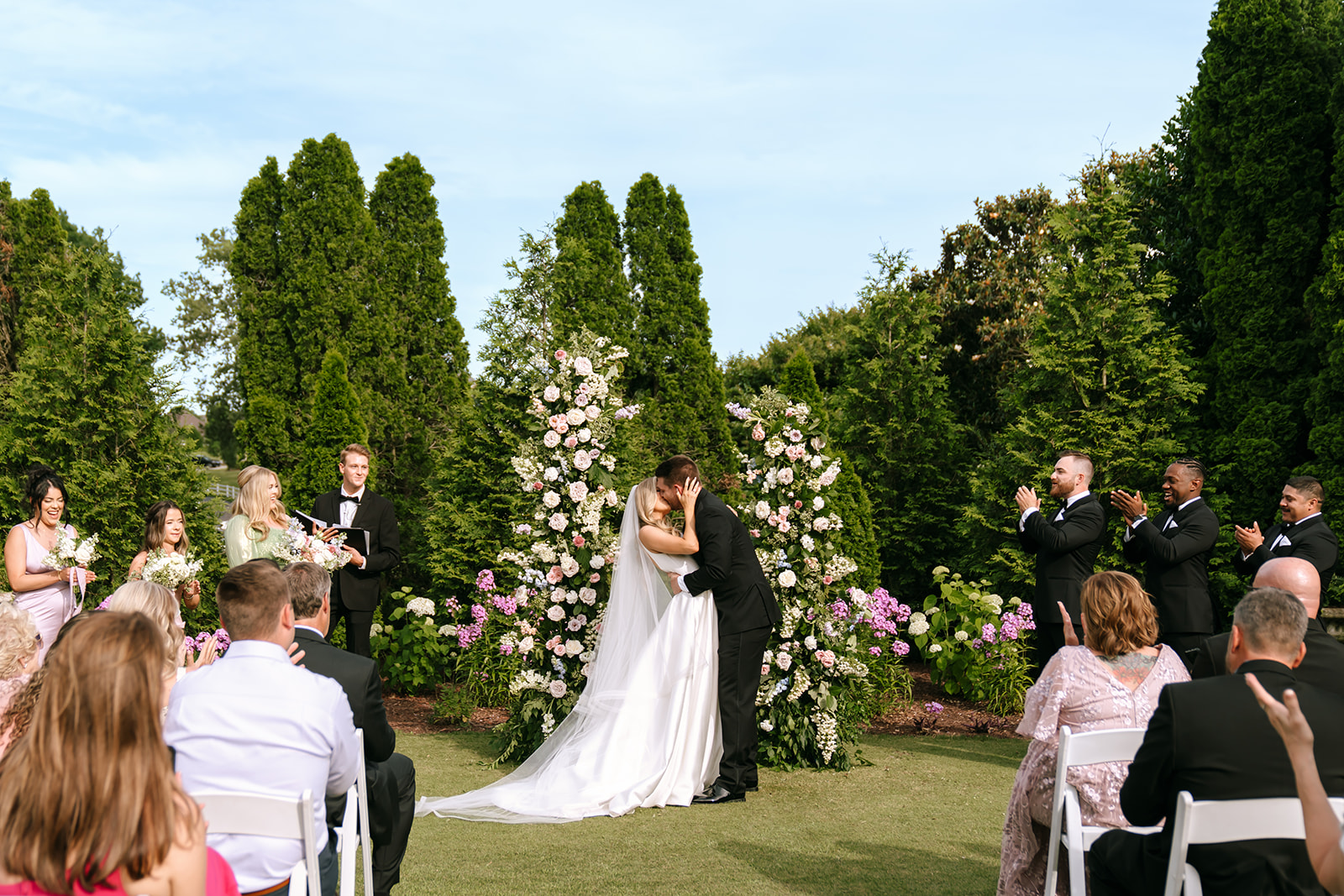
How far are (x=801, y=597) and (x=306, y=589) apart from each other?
13.2 ft

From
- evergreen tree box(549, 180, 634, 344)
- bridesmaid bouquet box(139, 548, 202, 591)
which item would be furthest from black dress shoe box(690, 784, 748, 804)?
evergreen tree box(549, 180, 634, 344)

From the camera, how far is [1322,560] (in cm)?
541

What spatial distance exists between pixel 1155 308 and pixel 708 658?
19.9ft

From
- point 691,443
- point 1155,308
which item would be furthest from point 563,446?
point 691,443

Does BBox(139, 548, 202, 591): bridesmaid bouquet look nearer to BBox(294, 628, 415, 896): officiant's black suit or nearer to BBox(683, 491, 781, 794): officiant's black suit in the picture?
BBox(294, 628, 415, 896): officiant's black suit

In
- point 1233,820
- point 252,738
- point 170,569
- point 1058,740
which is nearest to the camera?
point 1233,820

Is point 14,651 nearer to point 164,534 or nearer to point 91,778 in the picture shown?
point 91,778

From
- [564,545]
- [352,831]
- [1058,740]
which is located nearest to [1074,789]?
[1058,740]

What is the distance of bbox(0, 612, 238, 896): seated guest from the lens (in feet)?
5.70

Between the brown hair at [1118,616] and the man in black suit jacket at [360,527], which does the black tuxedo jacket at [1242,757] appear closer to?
the brown hair at [1118,616]

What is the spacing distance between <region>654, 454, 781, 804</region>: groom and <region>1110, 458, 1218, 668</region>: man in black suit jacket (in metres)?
2.29

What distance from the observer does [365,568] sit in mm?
6949

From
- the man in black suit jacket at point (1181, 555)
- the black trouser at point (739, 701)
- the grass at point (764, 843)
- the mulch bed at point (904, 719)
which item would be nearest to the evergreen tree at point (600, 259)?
the mulch bed at point (904, 719)

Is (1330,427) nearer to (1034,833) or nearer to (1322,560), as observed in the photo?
(1322,560)
